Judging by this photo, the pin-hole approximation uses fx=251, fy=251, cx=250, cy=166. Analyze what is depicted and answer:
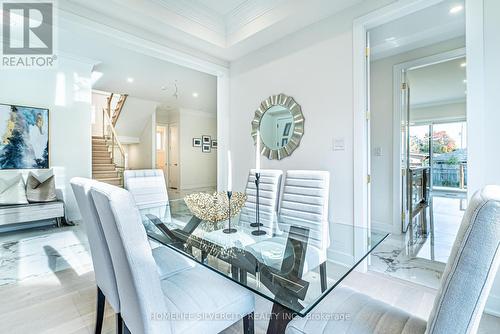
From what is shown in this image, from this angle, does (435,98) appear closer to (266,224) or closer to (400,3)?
(400,3)

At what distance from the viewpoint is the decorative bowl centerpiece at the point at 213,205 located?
→ 1.87 meters

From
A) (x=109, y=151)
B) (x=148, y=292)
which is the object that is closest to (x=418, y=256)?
(x=148, y=292)

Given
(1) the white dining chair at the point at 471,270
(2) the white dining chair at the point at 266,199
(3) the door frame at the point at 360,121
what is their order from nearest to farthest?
(1) the white dining chair at the point at 471,270 < (2) the white dining chair at the point at 266,199 < (3) the door frame at the point at 360,121

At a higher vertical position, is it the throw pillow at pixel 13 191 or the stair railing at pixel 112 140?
the stair railing at pixel 112 140

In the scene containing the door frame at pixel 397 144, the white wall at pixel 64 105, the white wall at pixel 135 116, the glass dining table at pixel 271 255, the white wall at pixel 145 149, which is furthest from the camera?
the white wall at pixel 145 149

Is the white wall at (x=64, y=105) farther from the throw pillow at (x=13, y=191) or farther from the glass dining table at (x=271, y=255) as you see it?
the glass dining table at (x=271, y=255)

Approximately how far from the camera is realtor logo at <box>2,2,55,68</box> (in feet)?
8.43

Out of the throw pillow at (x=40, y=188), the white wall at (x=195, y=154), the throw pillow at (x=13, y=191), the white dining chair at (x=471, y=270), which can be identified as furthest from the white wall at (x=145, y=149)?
the white dining chair at (x=471, y=270)

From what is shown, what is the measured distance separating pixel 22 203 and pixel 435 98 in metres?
8.79

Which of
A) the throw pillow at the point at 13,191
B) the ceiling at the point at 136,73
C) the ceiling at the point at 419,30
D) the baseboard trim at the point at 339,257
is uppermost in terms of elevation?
the ceiling at the point at 136,73

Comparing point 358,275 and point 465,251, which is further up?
point 465,251

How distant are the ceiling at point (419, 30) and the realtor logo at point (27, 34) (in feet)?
11.6

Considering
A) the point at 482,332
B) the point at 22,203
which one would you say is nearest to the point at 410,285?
the point at 482,332

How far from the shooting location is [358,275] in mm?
2338
